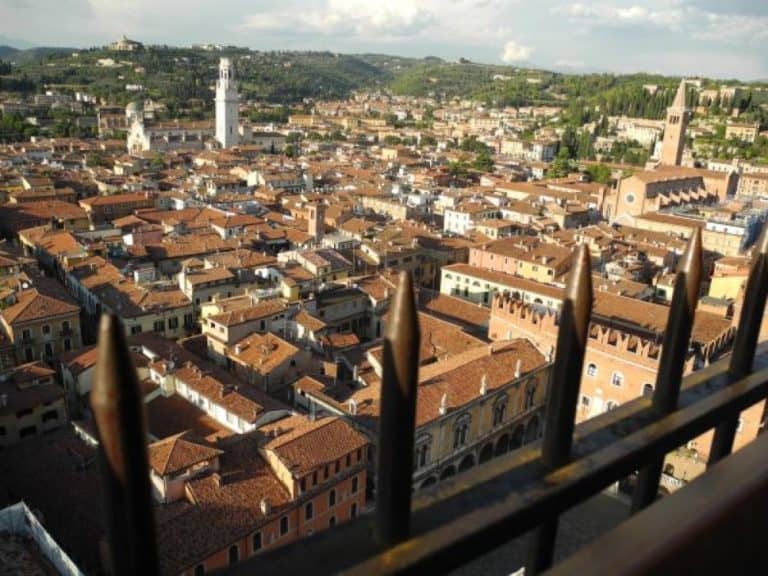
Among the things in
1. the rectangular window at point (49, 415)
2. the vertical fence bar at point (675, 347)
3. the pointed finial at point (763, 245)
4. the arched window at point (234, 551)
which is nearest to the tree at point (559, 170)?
the rectangular window at point (49, 415)

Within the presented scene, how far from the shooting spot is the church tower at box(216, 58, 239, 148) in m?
77.1

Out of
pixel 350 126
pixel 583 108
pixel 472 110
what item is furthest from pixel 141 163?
pixel 472 110

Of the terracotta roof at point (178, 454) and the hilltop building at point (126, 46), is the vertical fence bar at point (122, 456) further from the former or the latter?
the hilltop building at point (126, 46)

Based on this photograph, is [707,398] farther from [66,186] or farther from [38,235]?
[66,186]

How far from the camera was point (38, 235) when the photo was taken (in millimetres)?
32688

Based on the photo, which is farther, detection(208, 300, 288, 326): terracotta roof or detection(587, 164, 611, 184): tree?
detection(587, 164, 611, 184): tree

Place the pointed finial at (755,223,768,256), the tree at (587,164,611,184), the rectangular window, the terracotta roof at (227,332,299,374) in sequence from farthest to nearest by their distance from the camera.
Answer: the tree at (587,164,611,184), the terracotta roof at (227,332,299,374), the rectangular window, the pointed finial at (755,223,768,256)

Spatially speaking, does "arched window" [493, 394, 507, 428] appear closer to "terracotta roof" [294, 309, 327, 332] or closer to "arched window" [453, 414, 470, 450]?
"arched window" [453, 414, 470, 450]

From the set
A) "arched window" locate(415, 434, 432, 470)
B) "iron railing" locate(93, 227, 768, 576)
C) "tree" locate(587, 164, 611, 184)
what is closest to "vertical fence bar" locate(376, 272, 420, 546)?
"iron railing" locate(93, 227, 768, 576)

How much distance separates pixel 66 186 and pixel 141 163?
39.4 ft

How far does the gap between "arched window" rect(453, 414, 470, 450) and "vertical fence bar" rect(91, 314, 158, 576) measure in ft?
51.3

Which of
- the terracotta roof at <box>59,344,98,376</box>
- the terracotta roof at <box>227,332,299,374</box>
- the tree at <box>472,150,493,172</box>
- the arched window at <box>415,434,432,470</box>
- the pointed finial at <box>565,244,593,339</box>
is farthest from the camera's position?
the tree at <box>472,150,493,172</box>

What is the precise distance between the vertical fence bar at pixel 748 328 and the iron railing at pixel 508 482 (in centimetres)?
31

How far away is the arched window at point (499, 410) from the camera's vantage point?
57.7ft
